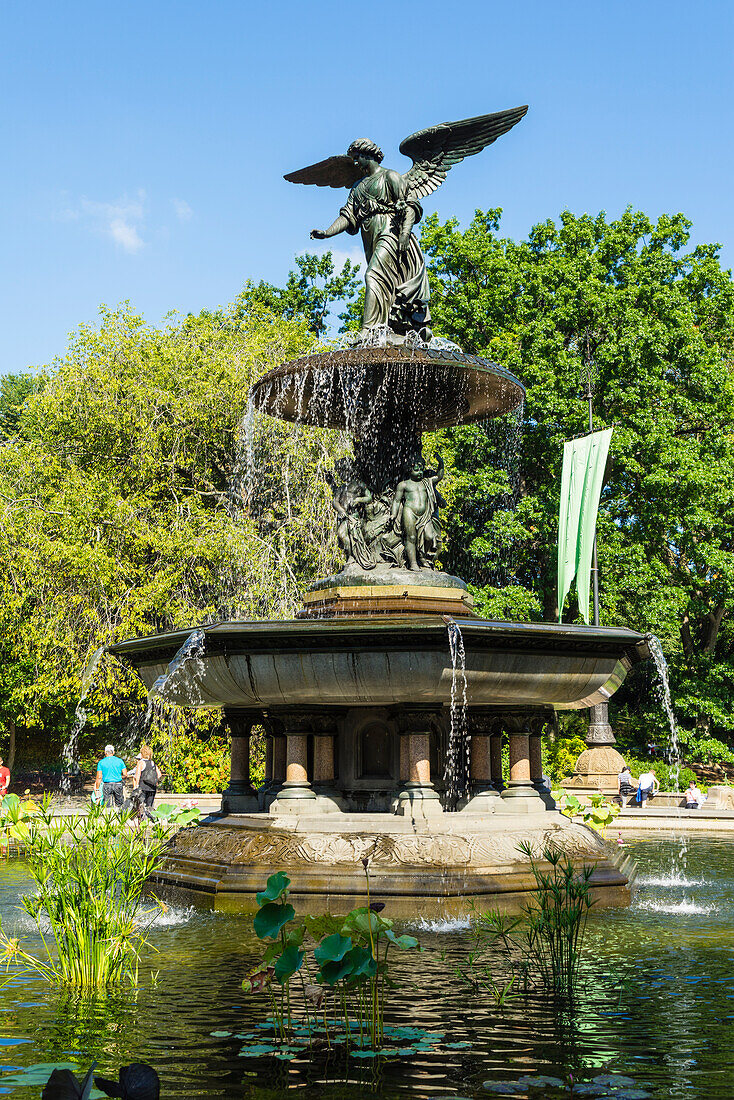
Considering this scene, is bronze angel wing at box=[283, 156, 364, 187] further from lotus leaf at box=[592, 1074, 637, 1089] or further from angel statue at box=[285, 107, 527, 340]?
lotus leaf at box=[592, 1074, 637, 1089]

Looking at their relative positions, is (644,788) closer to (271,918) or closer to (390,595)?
(390,595)

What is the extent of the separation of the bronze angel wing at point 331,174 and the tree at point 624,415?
16.7 m

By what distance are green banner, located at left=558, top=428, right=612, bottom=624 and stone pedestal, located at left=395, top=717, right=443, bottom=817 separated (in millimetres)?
14473

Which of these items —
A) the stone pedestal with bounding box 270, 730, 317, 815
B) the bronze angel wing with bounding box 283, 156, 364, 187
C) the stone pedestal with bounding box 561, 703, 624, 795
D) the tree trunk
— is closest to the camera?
the stone pedestal with bounding box 270, 730, 317, 815

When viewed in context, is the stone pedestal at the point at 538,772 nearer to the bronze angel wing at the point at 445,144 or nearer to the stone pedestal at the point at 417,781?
the stone pedestal at the point at 417,781

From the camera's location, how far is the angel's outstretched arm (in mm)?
12039

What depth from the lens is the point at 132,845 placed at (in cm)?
548

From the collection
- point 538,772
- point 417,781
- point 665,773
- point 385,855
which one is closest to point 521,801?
point 538,772

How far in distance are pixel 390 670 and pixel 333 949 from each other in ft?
16.2

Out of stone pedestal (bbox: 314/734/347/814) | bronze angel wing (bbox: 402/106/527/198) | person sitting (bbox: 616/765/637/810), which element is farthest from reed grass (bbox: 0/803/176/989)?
person sitting (bbox: 616/765/637/810)

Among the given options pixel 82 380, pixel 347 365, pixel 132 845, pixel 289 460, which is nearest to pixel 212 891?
pixel 132 845

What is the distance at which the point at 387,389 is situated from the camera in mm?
11242

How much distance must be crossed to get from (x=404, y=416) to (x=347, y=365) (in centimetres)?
130

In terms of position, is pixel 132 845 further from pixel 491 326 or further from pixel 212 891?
pixel 491 326
